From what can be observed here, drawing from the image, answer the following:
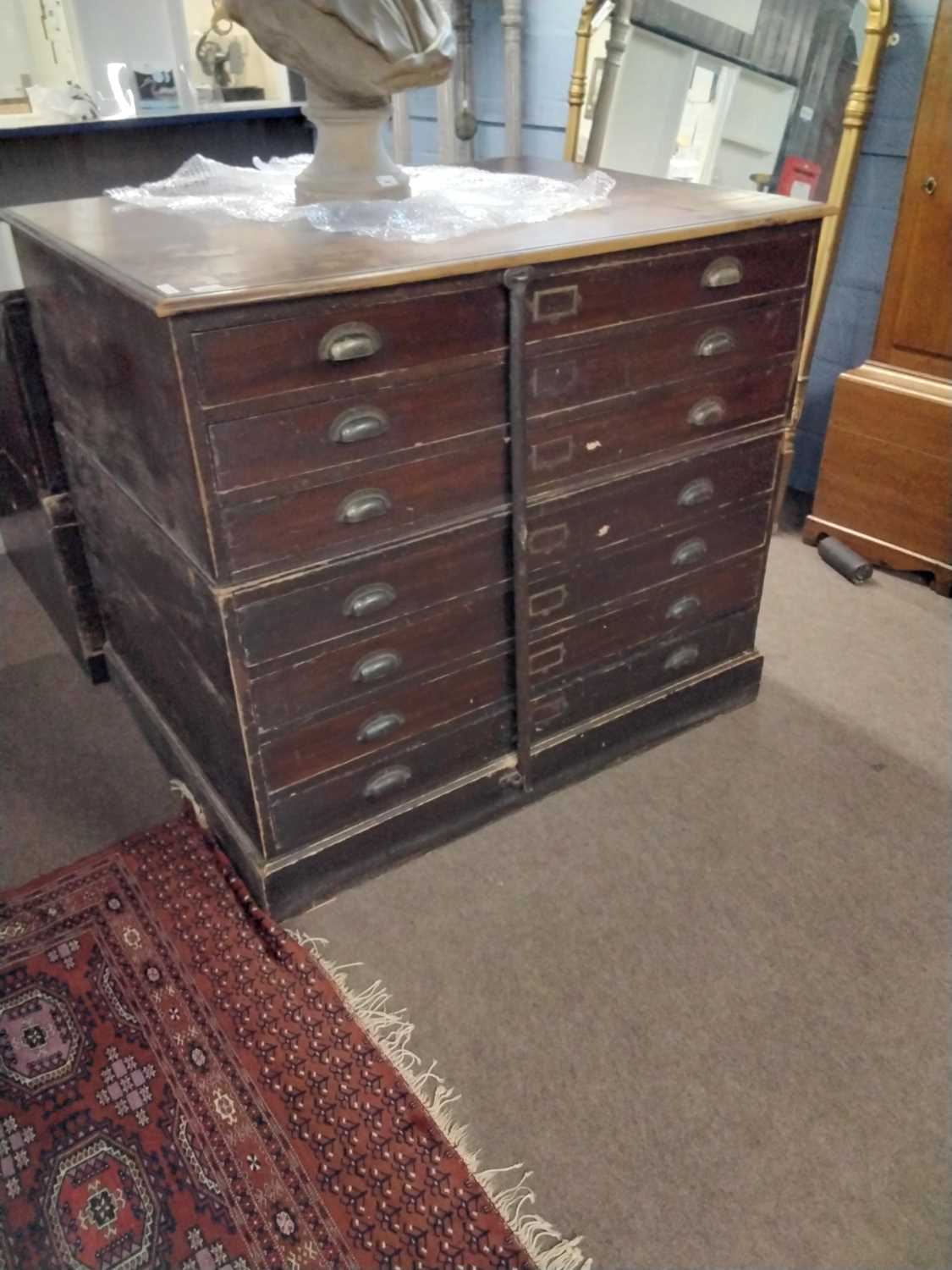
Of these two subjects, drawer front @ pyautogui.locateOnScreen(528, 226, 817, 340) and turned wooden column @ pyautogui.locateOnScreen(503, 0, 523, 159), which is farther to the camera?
turned wooden column @ pyautogui.locateOnScreen(503, 0, 523, 159)

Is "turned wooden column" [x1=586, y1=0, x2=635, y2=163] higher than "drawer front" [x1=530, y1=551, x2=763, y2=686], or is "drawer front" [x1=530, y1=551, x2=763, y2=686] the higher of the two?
"turned wooden column" [x1=586, y1=0, x2=635, y2=163]

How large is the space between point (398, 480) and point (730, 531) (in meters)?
0.70

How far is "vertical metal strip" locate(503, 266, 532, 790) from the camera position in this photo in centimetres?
130

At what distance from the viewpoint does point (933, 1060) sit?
130 cm

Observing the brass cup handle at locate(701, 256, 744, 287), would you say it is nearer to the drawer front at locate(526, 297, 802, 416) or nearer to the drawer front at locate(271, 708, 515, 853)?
the drawer front at locate(526, 297, 802, 416)

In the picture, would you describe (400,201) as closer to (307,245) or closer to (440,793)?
(307,245)

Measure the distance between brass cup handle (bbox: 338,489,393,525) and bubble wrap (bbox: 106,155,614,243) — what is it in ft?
1.13

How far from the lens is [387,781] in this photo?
153 centimetres

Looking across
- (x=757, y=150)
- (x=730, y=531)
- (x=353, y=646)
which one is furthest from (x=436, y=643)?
(x=757, y=150)

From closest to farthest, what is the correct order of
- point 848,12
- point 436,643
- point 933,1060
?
point 933,1060
point 436,643
point 848,12

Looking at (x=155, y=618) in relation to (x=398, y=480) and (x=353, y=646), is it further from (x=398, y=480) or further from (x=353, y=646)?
(x=398, y=480)

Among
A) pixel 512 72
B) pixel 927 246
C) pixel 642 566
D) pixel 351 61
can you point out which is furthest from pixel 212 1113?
pixel 512 72

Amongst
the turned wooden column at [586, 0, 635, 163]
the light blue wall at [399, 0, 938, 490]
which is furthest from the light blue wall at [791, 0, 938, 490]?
the turned wooden column at [586, 0, 635, 163]

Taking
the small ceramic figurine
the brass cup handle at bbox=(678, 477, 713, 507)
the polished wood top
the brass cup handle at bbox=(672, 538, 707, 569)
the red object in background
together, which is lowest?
the brass cup handle at bbox=(672, 538, 707, 569)
